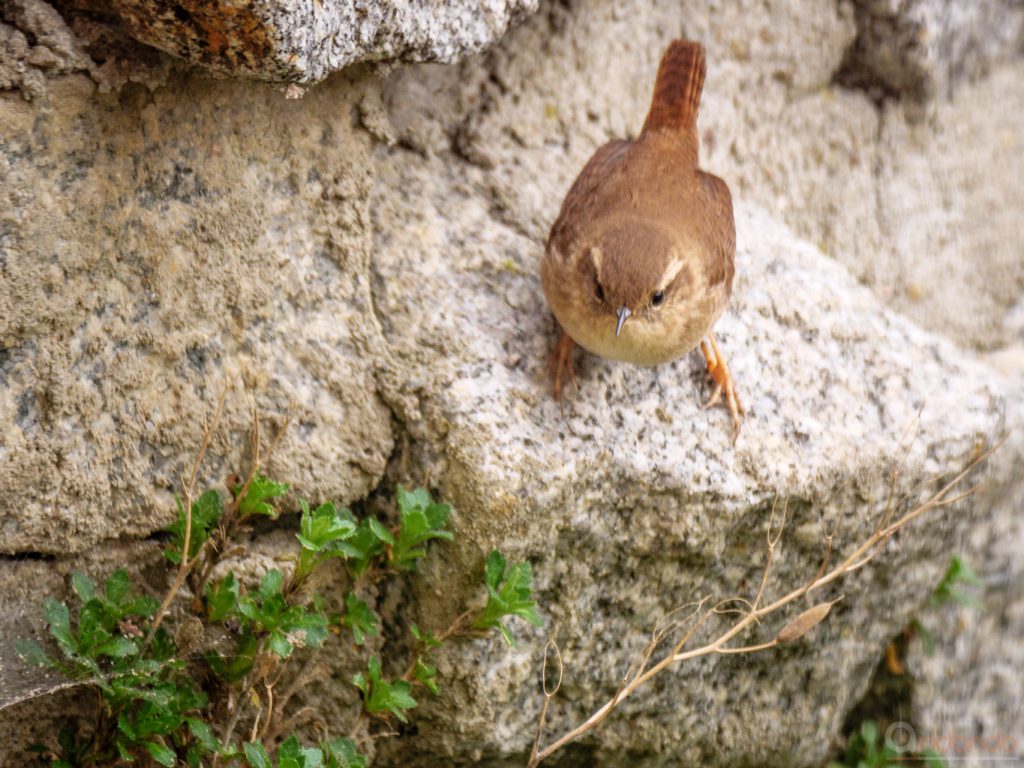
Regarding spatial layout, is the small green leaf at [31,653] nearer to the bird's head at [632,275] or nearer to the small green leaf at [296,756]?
the small green leaf at [296,756]

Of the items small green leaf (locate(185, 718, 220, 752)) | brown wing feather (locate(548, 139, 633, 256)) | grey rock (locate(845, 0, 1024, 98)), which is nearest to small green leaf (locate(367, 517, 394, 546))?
small green leaf (locate(185, 718, 220, 752))

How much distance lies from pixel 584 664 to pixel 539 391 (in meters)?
0.71

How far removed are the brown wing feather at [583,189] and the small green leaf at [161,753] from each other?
4.95ft

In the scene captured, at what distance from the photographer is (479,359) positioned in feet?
9.53

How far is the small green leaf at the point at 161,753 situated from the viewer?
92.9 inches

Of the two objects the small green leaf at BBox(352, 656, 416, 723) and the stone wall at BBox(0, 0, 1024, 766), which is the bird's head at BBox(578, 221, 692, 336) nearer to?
the stone wall at BBox(0, 0, 1024, 766)

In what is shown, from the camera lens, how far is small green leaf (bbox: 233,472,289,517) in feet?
8.32

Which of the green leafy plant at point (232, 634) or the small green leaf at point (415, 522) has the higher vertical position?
the small green leaf at point (415, 522)

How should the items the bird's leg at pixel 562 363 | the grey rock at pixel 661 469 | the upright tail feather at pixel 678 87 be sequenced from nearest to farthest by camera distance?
the grey rock at pixel 661 469 < the bird's leg at pixel 562 363 < the upright tail feather at pixel 678 87

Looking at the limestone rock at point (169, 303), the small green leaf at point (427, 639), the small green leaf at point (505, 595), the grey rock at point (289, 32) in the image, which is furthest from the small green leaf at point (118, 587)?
the grey rock at point (289, 32)

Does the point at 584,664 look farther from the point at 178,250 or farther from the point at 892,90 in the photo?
the point at 892,90

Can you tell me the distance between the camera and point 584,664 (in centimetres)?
293

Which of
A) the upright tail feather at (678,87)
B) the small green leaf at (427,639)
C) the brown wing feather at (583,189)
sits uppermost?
the upright tail feather at (678,87)

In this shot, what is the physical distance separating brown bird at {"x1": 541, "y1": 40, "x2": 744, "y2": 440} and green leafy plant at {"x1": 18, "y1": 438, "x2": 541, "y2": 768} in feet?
1.97
